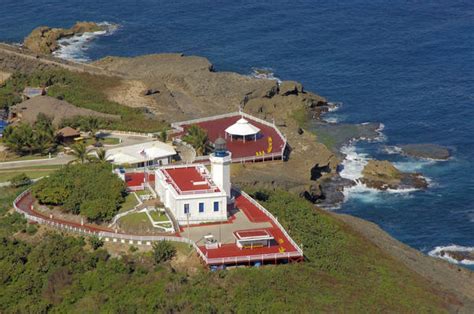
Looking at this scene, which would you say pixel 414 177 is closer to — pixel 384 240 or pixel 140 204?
pixel 384 240

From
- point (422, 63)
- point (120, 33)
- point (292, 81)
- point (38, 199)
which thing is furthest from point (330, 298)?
point (120, 33)

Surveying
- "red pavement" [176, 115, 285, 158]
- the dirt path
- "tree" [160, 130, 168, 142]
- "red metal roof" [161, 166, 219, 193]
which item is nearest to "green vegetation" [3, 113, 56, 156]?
"tree" [160, 130, 168, 142]

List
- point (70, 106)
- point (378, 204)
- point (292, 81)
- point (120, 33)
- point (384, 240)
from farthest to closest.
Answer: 1. point (120, 33)
2. point (292, 81)
3. point (70, 106)
4. point (378, 204)
5. point (384, 240)

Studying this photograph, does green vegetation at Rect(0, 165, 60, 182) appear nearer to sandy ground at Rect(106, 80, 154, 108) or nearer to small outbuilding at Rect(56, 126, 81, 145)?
small outbuilding at Rect(56, 126, 81, 145)

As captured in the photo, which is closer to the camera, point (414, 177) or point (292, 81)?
point (414, 177)

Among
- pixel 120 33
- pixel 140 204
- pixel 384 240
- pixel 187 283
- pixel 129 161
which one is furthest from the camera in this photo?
pixel 120 33

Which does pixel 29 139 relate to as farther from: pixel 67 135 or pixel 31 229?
pixel 31 229
